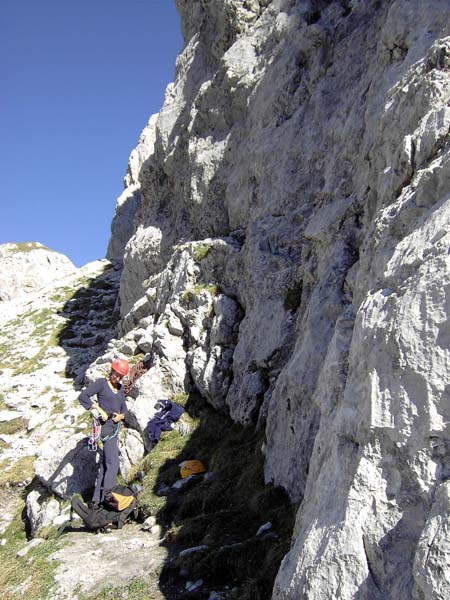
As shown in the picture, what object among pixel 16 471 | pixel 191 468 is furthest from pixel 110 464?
pixel 16 471

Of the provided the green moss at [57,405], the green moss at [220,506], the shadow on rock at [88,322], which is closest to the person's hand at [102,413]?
the green moss at [220,506]

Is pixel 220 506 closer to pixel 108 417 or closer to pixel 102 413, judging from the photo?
pixel 108 417

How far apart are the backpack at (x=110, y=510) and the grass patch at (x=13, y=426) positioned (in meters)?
11.3

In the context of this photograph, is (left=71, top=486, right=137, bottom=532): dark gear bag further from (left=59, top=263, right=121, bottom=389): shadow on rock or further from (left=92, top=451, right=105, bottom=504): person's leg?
(left=59, top=263, right=121, bottom=389): shadow on rock

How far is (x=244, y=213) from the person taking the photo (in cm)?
2142

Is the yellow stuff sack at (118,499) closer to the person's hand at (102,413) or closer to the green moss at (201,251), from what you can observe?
the person's hand at (102,413)

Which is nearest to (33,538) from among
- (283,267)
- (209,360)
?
(209,360)

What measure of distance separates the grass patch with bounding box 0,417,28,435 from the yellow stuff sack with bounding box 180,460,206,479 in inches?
455

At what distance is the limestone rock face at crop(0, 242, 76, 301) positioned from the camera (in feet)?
225

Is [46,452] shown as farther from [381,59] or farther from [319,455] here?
[381,59]

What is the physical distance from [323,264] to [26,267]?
68987 mm

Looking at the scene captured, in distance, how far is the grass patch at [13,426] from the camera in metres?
21.2

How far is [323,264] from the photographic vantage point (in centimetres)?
1259

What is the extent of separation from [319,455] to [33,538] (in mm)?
10069
